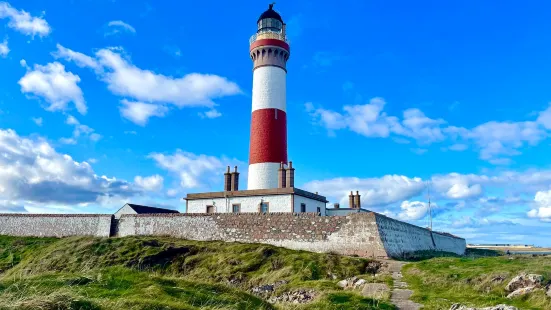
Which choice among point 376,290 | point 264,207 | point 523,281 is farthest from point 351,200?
point 523,281

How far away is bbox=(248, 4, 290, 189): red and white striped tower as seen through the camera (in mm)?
30656

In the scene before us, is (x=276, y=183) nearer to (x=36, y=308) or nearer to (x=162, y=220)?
(x=162, y=220)

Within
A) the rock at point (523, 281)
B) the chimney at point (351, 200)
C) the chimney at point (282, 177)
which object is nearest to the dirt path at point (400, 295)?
the rock at point (523, 281)

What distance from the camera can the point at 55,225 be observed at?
31609mm

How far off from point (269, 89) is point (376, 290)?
69.1 feet

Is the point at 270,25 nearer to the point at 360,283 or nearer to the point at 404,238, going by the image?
the point at 404,238

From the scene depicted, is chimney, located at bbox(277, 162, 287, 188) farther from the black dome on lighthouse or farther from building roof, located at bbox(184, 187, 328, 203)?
the black dome on lighthouse

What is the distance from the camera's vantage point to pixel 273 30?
34.0m

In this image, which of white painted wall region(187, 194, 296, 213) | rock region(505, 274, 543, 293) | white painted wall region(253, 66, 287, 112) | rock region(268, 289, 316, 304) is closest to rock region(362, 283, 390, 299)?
rock region(268, 289, 316, 304)

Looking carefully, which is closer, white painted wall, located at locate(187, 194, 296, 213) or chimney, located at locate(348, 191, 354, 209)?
white painted wall, located at locate(187, 194, 296, 213)

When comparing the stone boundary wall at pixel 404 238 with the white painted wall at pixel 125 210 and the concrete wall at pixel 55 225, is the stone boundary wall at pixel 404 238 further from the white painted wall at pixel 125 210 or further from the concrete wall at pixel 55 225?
the white painted wall at pixel 125 210

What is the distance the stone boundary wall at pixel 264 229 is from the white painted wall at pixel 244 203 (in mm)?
2194

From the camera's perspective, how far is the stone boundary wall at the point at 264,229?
2269 centimetres

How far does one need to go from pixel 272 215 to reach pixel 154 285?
16.6m
